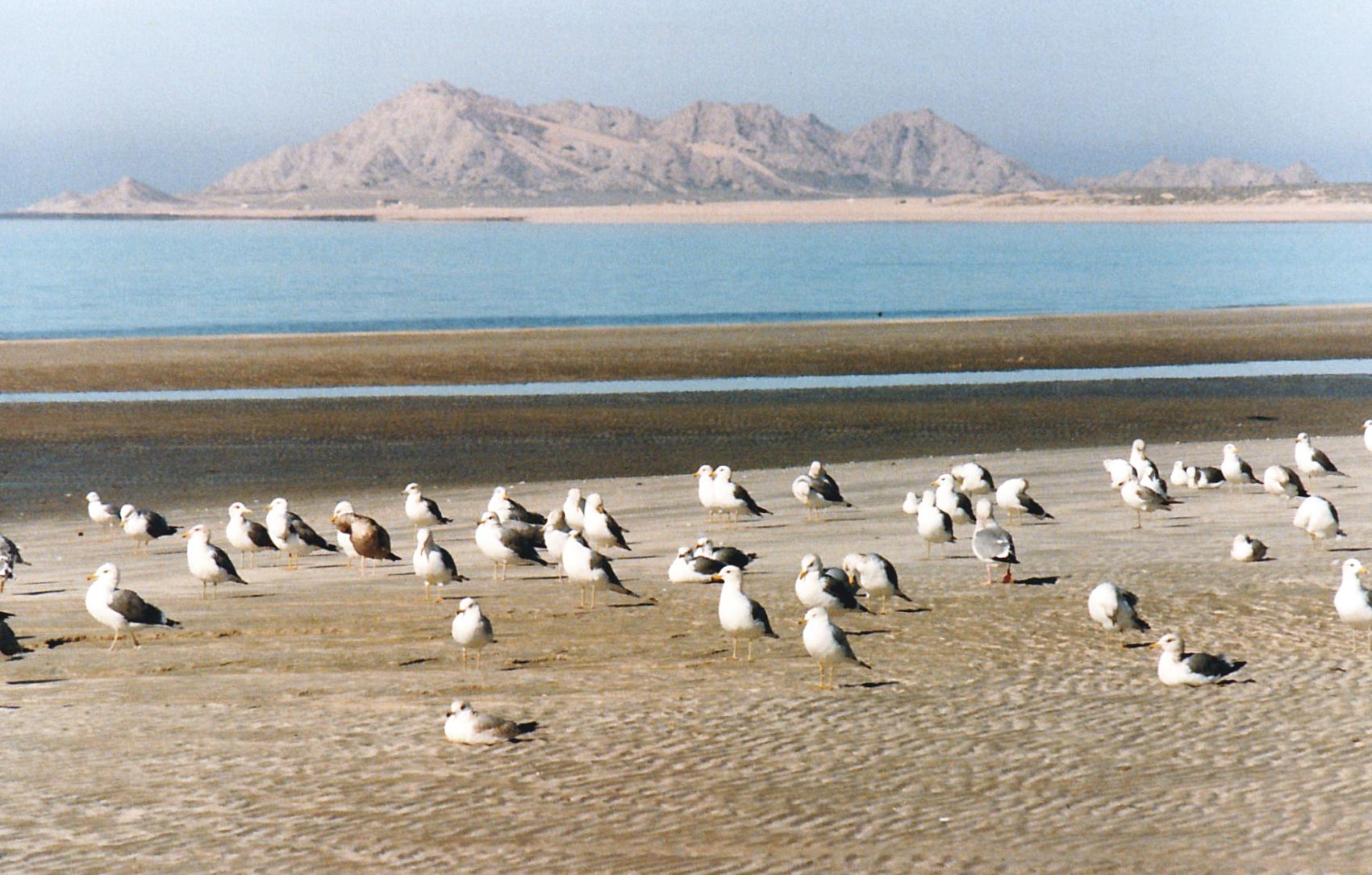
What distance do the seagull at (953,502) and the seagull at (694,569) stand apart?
3679 mm

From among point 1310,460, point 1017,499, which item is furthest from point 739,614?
point 1310,460

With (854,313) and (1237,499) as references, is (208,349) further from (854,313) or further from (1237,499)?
(1237,499)

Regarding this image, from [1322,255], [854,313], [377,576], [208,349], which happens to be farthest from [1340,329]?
[1322,255]

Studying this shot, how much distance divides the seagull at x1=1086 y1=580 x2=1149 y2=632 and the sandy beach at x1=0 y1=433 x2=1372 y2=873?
0.19 m

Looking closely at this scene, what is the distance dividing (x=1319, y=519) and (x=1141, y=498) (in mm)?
2336

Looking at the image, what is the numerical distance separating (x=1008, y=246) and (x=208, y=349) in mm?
104034

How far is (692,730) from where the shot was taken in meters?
12.3

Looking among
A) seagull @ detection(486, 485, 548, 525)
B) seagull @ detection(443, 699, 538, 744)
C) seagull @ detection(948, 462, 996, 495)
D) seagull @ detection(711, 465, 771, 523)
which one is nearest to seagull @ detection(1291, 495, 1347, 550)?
seagull @ detection(948, 462, 996, 495)

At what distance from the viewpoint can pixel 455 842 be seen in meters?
10.1

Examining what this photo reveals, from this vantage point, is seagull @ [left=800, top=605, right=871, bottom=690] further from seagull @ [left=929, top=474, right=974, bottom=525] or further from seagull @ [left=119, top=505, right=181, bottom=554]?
seagull @ [left=119, top=505, right=181, bottom=554]

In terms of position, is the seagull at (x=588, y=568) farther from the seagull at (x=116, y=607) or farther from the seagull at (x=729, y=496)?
the seagull at (x=729, y=496)

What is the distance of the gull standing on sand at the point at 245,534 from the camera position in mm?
19031

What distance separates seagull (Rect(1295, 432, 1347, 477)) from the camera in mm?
23641

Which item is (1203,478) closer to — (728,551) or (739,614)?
(728,551)
